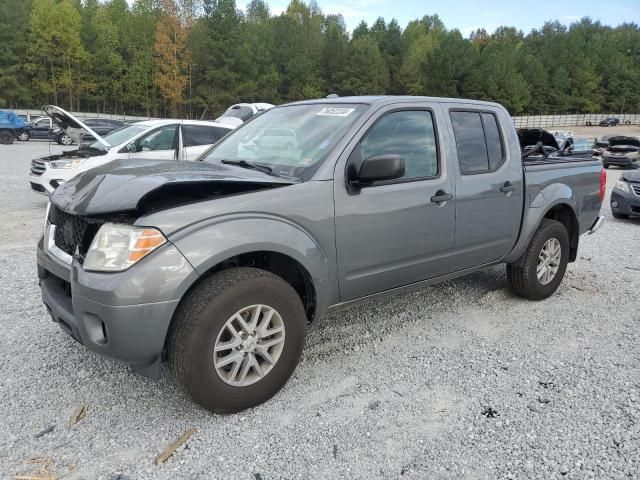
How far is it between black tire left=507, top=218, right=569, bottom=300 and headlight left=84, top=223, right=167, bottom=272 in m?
3.49

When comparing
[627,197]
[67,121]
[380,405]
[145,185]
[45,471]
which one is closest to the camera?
[45,471]

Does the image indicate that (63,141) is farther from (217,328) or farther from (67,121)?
(217,328)

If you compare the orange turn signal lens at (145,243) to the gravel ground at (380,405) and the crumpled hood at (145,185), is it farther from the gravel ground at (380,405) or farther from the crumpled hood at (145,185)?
the gravel ground at (380,405)

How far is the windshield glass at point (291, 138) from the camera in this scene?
3393mm

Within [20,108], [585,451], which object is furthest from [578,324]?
[20,108]

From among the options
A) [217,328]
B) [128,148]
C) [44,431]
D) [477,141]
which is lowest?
[44,431]

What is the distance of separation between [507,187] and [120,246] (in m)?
3.16

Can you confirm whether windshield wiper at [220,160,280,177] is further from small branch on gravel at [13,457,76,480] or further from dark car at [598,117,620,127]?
dark car at [598,117,620,127]

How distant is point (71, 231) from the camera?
2979 millimetres

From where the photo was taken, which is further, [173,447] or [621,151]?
[621,151]

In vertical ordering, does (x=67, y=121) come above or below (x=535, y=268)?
above

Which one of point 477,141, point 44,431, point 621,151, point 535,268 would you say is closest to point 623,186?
point 535,268

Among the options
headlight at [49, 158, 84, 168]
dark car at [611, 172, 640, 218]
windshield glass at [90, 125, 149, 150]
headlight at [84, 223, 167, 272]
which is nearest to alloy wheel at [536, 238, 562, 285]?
headlight at [84, 223, 167, 272]

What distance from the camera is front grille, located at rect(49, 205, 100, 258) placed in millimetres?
2816
